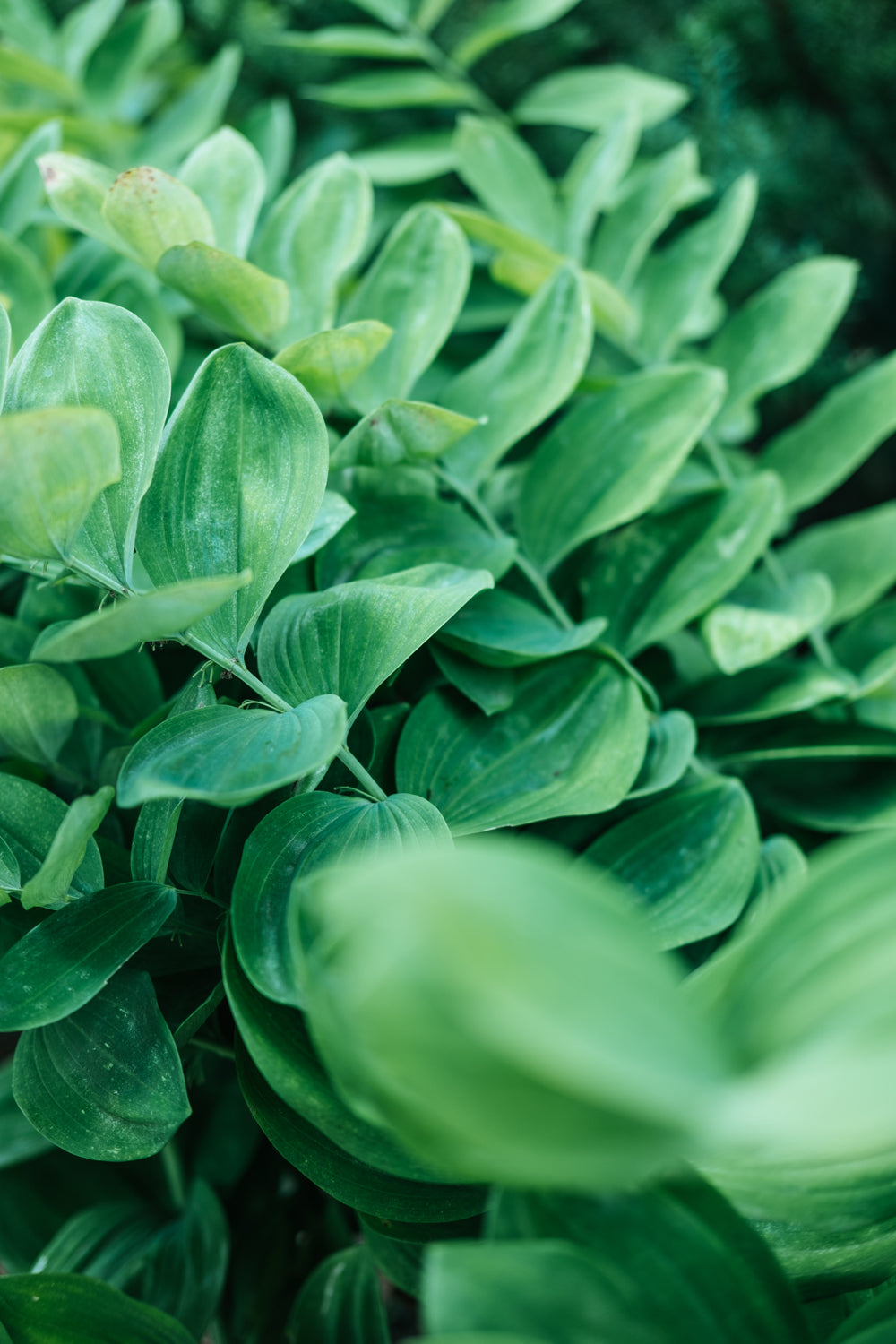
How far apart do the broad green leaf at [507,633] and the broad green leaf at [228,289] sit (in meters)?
0.16

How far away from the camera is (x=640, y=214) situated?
588mm

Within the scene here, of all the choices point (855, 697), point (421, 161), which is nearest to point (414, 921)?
point (855, 697)

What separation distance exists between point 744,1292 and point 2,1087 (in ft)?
1.39

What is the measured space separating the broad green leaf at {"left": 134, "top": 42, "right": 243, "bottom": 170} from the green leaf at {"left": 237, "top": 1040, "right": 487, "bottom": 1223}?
0.61 meters

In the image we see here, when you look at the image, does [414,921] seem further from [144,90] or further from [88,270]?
[144,90]

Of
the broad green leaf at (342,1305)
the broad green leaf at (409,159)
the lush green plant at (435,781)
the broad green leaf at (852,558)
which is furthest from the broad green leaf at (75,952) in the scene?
the broad green leaf at (409,159)

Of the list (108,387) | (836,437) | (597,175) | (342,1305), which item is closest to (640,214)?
(597,175)

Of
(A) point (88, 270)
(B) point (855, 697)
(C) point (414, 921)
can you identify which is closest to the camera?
(C) point (414, 921)


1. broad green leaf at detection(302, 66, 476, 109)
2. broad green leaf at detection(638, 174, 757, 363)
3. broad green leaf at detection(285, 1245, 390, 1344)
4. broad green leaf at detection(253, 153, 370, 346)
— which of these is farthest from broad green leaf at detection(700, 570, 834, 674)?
broad green leaf at detection(302, 66, 476, 109)

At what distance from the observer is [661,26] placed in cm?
80

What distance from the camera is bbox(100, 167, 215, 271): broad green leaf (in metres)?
0.40

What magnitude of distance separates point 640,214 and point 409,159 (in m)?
0.19

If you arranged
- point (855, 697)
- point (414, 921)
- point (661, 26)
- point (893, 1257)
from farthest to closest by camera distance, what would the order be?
point (661, 26), point (855, 697), point (893, 1257), point (414, 921)

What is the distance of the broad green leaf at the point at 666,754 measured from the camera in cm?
41
